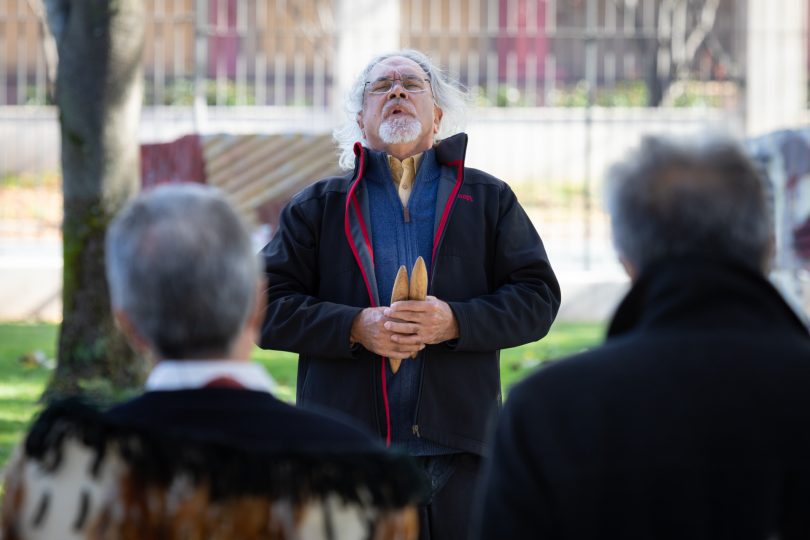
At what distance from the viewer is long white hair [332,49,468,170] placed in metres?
4.25

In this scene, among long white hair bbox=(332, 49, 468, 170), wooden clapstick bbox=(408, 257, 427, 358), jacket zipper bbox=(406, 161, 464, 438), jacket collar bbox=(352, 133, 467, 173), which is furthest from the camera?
long white hair bbox=(332, 49, 468, 170)

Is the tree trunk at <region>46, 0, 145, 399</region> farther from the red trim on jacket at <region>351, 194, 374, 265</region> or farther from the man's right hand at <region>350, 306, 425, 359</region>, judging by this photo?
the man's right hand at <region>350, 306, 425, 359</region>

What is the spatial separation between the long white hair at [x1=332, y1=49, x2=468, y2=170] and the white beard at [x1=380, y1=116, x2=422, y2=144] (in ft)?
0.61

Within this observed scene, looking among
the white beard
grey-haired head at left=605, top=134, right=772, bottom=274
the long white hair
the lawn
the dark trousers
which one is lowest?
the lawn

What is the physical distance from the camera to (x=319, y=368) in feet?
12.5

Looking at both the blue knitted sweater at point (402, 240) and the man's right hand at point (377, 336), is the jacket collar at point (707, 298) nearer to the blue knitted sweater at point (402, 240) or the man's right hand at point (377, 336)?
the man's right hand at point (377, 336)

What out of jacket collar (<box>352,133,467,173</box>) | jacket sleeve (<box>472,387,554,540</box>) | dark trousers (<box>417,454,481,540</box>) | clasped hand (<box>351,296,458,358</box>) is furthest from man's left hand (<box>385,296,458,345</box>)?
jacket sleeve (<box>472,387,554,540</box>)

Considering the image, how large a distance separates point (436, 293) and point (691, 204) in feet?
5.65

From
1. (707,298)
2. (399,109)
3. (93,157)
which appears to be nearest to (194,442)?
(707,298)

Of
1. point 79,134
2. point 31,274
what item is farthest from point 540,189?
point 79,134

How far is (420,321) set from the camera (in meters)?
3.61

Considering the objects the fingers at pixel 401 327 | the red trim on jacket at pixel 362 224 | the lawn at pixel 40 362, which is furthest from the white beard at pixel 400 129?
the lawn at pixel 40 362

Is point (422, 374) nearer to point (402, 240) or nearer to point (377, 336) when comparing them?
point (377, 336)

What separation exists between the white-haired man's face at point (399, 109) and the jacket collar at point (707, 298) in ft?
6.44
